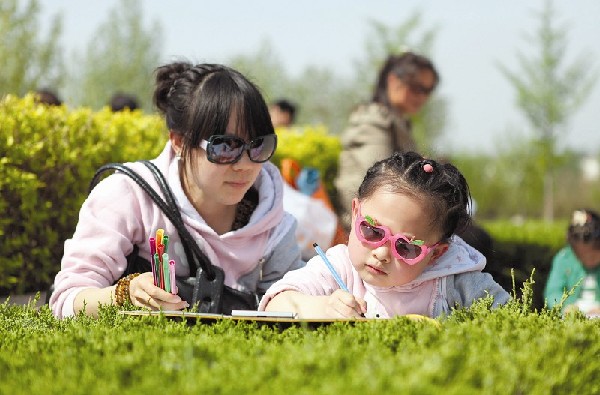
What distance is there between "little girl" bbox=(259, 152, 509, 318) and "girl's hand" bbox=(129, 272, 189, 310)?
13.8 inches

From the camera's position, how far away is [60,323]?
10.3 feet

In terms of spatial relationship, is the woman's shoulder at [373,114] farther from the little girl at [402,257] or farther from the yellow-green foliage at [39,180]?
the little girl at [402,257]

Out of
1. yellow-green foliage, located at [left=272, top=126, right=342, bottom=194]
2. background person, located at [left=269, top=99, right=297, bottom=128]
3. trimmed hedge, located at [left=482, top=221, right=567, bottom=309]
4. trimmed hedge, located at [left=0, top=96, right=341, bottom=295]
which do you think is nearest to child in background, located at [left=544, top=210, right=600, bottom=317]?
trimmed hedge, located at [left=482, top=221, right=567, bottom=309]

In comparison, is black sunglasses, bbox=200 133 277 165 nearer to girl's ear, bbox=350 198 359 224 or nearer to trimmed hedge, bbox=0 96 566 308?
girl's ear, bbox=350 198 359 224

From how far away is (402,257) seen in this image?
10.5 feet

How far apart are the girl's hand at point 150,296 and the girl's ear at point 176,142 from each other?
876mm

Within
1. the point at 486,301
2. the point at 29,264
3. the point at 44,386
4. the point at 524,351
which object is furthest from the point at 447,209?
the point at 29,264

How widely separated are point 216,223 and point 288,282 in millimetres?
940

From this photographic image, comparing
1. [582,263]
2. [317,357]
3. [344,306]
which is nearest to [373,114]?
[582,263]

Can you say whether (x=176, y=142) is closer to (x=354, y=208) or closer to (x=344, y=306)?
(x=354, y=208)

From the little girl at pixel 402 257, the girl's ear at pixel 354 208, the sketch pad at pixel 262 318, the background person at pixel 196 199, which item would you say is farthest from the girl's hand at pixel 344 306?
the background person at pixel 196 199

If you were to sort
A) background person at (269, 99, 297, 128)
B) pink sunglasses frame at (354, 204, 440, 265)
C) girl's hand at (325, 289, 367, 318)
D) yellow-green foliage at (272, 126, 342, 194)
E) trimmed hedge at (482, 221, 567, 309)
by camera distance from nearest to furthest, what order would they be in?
girl's hand at (325, 289, 367, 318), pink sunglasses frame at (354, 204, 440, 265), yellow-green foliage at (272, 126, 342, 194), trimmed hedge at (482, 221, 567, 309), background person at (269, 99, 297, 128)

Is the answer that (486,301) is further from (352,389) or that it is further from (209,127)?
(209,127)

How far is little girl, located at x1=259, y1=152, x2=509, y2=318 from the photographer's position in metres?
3.23
